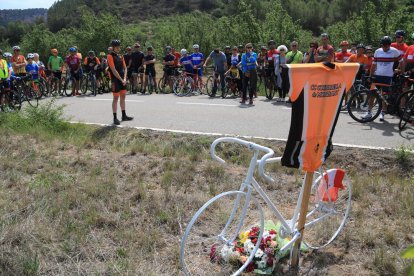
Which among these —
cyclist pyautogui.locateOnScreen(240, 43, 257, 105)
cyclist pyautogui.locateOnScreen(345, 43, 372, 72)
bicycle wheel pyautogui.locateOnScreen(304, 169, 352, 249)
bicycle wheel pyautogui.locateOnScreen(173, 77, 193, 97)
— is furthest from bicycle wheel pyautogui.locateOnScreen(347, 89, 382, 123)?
bicycle wheel pyautogui.locateOnScreen(173, 77, 193, 97)

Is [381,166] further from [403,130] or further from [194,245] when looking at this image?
[194,245]

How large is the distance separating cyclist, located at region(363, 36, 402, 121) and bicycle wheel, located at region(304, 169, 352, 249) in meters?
5.68

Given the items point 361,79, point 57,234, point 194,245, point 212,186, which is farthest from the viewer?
point 361,79

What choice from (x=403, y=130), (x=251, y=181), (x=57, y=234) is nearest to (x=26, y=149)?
(x=57, y=234)

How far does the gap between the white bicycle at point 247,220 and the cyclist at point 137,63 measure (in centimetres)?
1271

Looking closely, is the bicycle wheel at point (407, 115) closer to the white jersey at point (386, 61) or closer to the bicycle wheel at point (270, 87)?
the white jersey at point (386, 61)

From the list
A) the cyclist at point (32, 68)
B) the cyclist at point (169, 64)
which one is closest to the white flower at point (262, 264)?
the cyclist at point (169, 64)

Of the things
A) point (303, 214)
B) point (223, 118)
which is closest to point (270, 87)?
point (223, 118)

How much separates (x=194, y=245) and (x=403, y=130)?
265 inches

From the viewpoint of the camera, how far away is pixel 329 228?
15.8 feet

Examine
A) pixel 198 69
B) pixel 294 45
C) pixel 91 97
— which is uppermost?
pixel 294 45

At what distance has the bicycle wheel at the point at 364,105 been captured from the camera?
32.8 ft

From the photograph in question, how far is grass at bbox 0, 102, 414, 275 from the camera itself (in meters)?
4.22

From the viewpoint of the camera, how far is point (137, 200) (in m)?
5.65
